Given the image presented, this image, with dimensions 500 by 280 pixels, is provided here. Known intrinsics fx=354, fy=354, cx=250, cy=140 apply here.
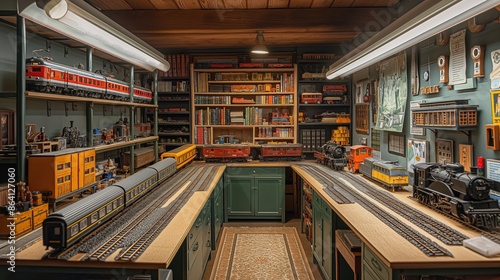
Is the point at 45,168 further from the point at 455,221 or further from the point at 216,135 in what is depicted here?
the point at 216,135

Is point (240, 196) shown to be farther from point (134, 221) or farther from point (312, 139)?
point (134, 221)

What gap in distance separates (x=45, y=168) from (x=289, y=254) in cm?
328

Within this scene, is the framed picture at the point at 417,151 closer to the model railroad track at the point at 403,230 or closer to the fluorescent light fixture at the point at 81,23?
the model railroad track at the point at 403,230

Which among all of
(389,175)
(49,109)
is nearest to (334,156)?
(389,175)

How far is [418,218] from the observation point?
2.80 m

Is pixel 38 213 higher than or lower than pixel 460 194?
lower

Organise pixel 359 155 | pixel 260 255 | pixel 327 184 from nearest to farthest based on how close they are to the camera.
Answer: pixel 327 184 → pixel 260 255 → pixel 359 155

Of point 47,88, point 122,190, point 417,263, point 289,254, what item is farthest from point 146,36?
point 417,263

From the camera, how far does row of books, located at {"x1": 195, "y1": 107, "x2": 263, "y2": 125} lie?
22.9 feet

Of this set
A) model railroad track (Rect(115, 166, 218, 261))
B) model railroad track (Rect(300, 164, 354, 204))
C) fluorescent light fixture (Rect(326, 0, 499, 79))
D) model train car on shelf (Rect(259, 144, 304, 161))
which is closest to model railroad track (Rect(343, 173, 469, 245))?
model railroad track (Rect(300, 164, 354, 204))

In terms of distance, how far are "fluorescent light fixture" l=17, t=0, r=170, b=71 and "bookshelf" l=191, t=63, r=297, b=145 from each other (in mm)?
3565

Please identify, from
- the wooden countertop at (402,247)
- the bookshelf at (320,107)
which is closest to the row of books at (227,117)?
the bookshelf at (320,107)

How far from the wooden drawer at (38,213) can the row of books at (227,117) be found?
171 inches

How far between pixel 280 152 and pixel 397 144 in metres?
2.27
